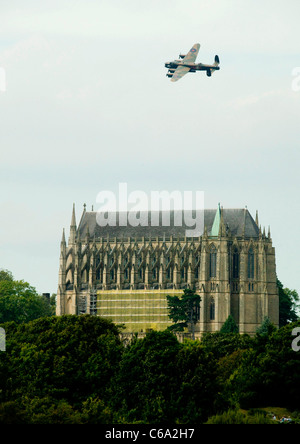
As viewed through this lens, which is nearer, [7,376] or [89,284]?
[7,376]

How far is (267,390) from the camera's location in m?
73.6

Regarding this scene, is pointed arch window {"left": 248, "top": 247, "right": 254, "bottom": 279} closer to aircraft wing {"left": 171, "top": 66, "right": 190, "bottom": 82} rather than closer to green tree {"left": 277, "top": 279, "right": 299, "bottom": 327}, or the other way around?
green tree {"left": 277, "top": 279, "right": 299, "bottom": 327}

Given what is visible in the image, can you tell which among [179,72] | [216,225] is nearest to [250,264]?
[216,225]

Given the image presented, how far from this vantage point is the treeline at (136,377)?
68.7 metres

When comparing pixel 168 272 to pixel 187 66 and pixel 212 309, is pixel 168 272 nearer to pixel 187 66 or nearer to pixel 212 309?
pixel 212 309

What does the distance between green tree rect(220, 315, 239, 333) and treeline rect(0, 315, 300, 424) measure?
60.2 meters

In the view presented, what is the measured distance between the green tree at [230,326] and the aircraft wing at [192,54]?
130 ft

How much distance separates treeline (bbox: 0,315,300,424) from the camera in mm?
68681

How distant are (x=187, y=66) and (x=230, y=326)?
41498 mm

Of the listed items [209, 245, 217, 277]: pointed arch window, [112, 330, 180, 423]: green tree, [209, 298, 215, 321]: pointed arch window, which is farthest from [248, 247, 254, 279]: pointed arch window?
[112, 330, 180, 423]: green tree
